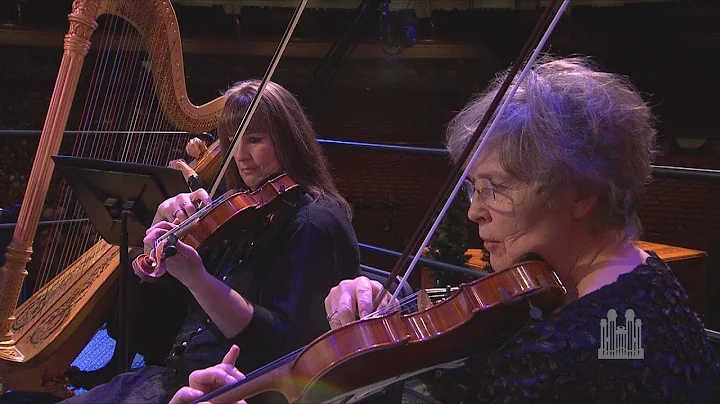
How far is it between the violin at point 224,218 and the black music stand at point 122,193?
163mm

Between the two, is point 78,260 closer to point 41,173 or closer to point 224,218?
point 41,173

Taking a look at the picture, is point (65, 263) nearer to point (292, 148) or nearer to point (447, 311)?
point (292, 148)

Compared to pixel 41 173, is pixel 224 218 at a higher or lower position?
lower

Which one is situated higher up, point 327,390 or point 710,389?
point 327,390

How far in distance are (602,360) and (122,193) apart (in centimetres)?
128

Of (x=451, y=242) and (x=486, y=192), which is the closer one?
(x=486, y=192)

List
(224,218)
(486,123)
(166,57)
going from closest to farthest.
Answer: (486,123), (224,218), (166,57)

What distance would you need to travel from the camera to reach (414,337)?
775 millimetres

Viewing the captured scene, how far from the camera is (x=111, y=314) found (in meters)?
2.00

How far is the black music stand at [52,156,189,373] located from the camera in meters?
1.55

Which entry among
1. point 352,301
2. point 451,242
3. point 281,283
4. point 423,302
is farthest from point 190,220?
point 451,242

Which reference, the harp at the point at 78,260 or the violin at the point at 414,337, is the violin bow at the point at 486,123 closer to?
the violin at the point at 414,337

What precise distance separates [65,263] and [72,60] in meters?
0.92

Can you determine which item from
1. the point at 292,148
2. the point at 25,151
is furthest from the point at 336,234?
the point at 25,151
